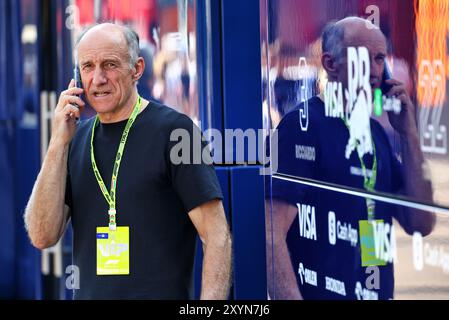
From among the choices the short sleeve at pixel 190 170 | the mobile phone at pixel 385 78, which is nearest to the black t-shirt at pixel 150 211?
the short sleeve at pixel 190 170

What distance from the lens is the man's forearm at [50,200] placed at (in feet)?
12.7

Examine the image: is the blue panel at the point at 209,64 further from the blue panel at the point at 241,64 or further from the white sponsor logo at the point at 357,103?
the white sponsor logo at the point at 357,103

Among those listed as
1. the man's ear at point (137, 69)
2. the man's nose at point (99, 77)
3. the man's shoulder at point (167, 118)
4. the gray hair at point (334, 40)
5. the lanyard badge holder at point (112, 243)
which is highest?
the gray hair at point (334, 40)

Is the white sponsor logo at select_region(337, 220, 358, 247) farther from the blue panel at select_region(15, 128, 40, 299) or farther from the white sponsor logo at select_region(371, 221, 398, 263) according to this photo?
the blue panel at select_region(15, 128, 40, 299)

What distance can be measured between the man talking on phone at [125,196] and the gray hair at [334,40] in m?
0.55

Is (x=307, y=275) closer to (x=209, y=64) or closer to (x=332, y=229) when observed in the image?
(x=332, y=229)

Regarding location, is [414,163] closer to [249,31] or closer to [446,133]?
[446,133]

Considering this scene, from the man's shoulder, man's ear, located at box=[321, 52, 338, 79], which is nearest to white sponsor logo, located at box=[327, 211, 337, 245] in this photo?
man's ear, located at box=[321, 52, 338, 79]

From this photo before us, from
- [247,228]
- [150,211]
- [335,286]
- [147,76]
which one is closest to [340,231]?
[335,286]

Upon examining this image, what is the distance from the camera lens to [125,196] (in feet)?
12.4

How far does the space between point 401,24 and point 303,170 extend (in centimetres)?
95

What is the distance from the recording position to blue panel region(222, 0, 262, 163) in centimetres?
520
